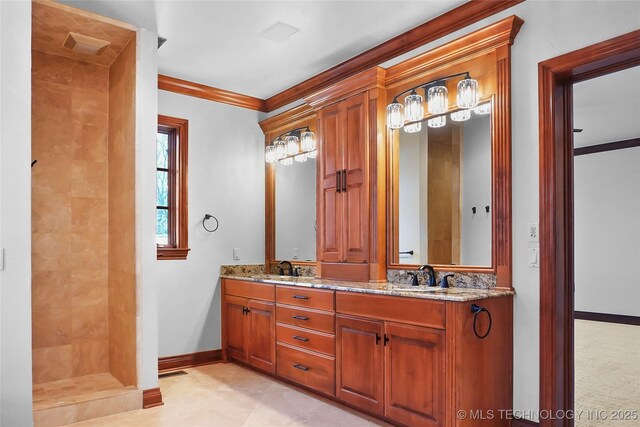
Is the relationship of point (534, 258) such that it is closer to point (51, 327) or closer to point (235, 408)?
point (235, 408)

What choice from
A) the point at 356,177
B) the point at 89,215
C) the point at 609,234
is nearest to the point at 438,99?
the point at 356,177

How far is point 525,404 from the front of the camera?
270cm

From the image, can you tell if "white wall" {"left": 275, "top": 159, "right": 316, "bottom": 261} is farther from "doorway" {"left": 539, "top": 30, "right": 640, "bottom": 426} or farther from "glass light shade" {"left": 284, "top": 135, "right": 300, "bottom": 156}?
"doorway" {"left": 539, "top": 30, "right": 640, "bottom": 426}

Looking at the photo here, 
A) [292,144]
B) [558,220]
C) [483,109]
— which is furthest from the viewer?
[292,144]

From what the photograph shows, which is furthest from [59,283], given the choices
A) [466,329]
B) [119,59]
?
[466,329]

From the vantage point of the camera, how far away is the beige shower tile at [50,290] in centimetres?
359

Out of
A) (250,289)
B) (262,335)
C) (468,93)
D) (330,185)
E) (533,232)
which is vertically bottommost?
(262,335)

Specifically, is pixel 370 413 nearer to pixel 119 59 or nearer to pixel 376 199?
pixel 376 199

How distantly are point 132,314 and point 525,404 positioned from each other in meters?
2.66

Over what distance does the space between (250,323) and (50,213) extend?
1.86 m

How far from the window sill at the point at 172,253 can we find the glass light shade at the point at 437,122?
8.23 ft

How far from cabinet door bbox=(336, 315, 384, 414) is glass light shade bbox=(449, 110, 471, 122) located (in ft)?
4.80

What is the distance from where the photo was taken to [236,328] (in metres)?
4.44

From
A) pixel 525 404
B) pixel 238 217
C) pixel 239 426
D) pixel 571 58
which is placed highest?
pixel 571 58
